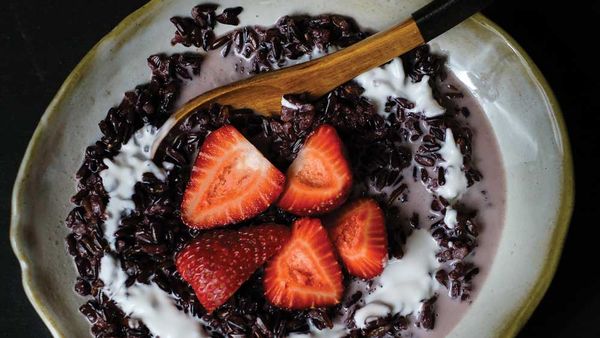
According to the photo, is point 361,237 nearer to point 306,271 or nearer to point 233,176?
point 306,271

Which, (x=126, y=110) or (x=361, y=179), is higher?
(x=126, y=110)

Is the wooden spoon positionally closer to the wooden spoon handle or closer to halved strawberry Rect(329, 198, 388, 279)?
the wooden spoon handle

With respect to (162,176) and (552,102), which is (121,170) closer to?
(162,176)

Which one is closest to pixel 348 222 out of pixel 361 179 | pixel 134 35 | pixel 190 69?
pixel 361 179

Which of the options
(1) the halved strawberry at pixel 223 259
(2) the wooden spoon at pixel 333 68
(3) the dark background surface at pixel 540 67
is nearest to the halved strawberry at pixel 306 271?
(1) the halved strawberry at pixel 223 259

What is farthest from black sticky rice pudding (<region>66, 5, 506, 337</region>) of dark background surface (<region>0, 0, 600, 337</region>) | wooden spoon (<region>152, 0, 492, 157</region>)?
dark background surface (<region>0, 0, 600, 337</region>)

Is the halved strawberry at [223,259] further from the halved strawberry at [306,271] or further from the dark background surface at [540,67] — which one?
the dark background surface at [540,67]

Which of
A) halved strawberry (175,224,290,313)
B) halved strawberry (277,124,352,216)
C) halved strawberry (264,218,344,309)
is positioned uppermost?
halved strawberry (277,124,352,216)
